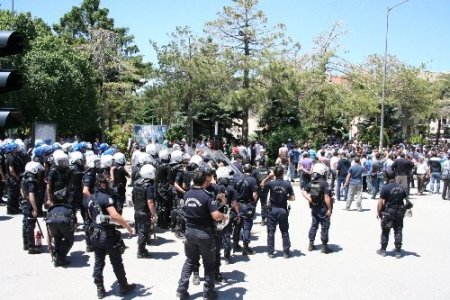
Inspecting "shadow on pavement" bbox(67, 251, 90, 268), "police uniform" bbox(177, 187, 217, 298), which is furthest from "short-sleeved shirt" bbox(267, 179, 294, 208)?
"shadow on pavement" bbox(67, 251, 90, 268)

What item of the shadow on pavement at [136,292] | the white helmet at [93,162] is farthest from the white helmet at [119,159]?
the shadow on pavement at [136,292]

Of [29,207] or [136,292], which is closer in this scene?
[136,292]

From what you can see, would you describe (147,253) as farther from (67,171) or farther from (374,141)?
(374,141)

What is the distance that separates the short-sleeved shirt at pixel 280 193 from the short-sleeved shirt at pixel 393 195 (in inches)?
71.6

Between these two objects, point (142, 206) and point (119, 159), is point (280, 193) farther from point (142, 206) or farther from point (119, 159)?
point (119, 159)

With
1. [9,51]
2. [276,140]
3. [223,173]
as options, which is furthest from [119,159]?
[276,140]

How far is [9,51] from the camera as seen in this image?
3.73 m

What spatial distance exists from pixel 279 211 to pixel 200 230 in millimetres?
2622

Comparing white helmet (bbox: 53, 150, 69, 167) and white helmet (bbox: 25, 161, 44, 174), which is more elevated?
white helmet (bbox: 53, 150, 69, 167)

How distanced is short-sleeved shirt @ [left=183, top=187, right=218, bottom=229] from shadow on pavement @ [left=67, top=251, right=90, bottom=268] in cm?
273

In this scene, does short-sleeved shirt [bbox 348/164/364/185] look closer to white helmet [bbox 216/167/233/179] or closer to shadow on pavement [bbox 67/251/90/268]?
white helmet [bbox 216/167/233/179]

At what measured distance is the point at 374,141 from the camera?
33219 millimetres


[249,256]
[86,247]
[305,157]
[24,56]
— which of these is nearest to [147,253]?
[86,247]

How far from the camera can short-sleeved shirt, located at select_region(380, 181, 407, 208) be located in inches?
336
